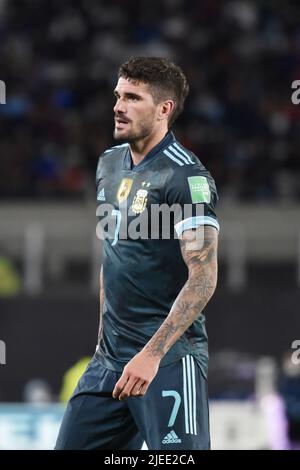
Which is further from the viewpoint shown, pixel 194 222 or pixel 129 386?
pixel 194 222

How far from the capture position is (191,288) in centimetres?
491

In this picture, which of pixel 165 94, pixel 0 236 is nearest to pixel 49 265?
pixel 0 236

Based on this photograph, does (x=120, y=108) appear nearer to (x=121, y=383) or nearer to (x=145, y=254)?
(x=145, y=254)

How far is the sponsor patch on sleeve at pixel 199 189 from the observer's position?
16.1 ft

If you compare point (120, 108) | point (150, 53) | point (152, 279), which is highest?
point (150, 53)

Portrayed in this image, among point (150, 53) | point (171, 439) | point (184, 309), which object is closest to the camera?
point (184, 309)

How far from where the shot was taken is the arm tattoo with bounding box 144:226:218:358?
489 centimetres

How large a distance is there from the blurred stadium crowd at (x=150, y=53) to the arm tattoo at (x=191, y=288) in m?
9.37

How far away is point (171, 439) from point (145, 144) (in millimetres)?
1255

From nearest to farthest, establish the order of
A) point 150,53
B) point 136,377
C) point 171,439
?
1. point 136,377
2. point 171,439
3. point 150,53

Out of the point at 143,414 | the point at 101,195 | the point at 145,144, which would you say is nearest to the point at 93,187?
the point at 101,195

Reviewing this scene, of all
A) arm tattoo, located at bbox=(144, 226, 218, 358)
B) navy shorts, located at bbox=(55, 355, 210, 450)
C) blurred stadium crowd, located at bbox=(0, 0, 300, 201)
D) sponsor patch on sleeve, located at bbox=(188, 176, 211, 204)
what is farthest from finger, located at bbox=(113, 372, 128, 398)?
blurred stadium crowd, located at bbox=(0, 0, 300, 201)

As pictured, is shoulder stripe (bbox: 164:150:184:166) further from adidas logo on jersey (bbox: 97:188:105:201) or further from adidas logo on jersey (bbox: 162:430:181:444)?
adidas logo on jersey (bbox: 162:430:181:444)

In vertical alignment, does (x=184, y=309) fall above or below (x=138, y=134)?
below
